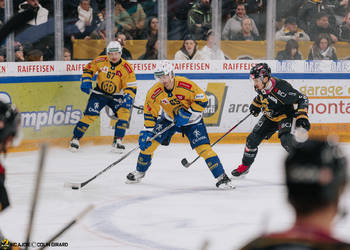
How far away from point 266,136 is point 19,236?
2739 millimetres

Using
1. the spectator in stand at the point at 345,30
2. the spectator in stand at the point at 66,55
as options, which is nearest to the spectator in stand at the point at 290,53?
the spectator in stand at the point at 345,30

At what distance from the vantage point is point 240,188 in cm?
590

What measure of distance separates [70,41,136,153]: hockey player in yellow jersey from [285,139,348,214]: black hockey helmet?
6555mm

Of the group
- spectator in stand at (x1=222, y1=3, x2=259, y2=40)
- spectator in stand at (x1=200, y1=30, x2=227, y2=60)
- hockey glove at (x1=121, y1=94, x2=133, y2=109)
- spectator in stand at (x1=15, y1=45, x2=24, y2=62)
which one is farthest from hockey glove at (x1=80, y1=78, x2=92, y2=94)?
spectator in stand at (x1=222, y1=3, x2=259, y2=40)

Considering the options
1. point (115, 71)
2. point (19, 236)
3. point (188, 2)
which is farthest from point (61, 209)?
point (188, 2)

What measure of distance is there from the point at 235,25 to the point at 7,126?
7.01m

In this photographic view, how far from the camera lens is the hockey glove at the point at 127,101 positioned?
780 centimetres

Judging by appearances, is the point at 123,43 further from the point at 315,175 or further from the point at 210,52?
the point at 315,175

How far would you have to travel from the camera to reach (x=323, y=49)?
8992 millimetres

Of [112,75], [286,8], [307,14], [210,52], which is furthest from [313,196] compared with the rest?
[307,14]

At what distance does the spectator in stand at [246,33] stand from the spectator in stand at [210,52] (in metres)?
0.33

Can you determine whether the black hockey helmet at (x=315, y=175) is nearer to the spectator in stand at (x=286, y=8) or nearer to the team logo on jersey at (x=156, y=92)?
the team logo on jersey at (x=156, y=92)

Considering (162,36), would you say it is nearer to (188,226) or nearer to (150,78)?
(150,78)

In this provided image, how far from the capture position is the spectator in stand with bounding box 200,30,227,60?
8.75 meters
